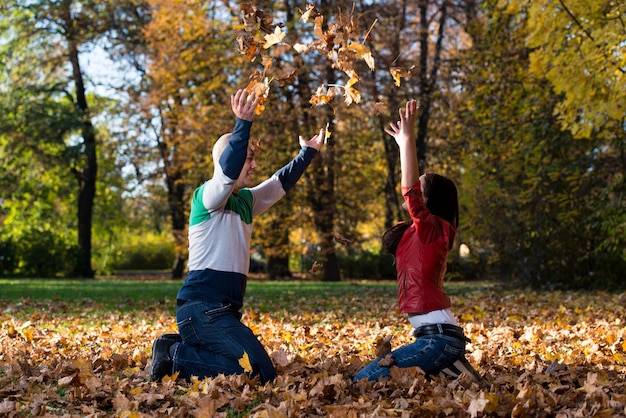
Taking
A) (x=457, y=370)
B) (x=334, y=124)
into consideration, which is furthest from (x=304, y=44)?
(x=334, y=124)

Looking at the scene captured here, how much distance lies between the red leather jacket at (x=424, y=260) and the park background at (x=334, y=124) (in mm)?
902

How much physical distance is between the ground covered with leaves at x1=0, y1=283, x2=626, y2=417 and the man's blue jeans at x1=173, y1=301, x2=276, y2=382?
0.45 ft

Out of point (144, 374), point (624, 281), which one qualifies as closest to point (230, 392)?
point (144, 374)

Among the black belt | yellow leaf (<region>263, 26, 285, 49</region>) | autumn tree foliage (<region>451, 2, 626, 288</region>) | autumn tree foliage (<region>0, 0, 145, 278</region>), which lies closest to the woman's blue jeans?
the black belt

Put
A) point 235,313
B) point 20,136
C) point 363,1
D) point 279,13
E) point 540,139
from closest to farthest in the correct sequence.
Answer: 1. point 235,313
2. point 540,139
3. point 363,1
4. point 279,13
5. point 20,136

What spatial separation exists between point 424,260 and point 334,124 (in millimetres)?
12829

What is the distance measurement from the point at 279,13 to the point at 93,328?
15.8 metres

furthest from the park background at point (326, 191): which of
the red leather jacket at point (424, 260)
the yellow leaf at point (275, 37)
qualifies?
the red leather jacket at point (424, 260)

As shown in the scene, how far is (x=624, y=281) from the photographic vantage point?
599 inches

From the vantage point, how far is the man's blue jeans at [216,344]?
4527mm

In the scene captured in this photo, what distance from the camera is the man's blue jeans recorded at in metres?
4.53

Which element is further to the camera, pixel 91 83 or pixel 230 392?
pixel 91 83

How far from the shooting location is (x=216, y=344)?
4566mm

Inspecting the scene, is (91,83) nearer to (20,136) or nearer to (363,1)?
(20,136)
